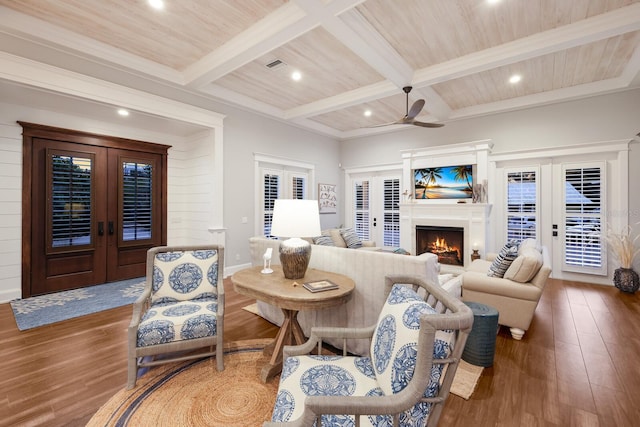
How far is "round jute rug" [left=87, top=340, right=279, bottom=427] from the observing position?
1.71 meters

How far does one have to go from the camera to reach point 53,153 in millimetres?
4047

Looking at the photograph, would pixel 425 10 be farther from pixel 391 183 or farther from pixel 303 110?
pixel 391 183

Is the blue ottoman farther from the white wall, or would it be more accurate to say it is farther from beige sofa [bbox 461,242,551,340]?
the white wall

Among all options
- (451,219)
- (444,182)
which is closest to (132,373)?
(451,219)

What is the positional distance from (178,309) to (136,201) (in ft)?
11.4

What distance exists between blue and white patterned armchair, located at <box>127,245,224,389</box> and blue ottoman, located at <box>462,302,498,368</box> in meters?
1.98

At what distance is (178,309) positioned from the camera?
7.41 feet

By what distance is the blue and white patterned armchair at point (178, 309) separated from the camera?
78.7 inches

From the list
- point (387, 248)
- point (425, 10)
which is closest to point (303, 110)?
point (425, 10)

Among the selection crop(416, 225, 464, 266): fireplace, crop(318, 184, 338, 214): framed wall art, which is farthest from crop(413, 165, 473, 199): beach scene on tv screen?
crop(318, 184, 338, 214): framed wall art

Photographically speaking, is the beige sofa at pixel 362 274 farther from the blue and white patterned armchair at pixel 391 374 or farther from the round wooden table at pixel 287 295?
the blue and white patterned armchair at pixel 391 374

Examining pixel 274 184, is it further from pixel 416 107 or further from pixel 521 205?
pixel 521 205

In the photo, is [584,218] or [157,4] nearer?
[157,4]

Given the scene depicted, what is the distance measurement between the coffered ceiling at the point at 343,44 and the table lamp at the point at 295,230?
185cm
